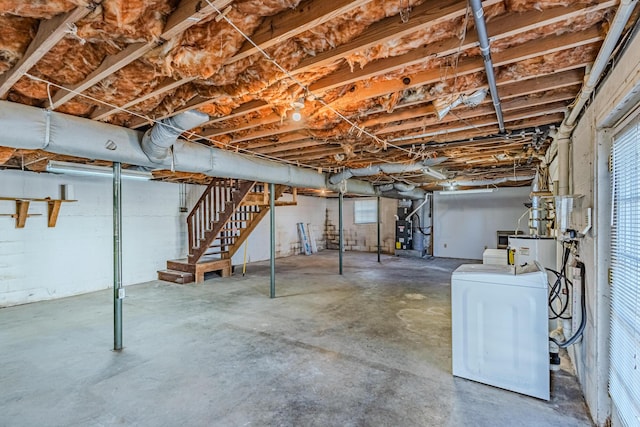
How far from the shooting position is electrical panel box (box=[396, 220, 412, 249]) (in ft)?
31.0

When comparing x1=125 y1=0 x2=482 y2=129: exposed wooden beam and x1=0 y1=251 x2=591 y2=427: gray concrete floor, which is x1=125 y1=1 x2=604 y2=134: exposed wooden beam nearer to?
x1=125 y1=0 x2=482 y2=129: exposed wooden beam

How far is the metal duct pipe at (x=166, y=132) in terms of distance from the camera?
254 cm

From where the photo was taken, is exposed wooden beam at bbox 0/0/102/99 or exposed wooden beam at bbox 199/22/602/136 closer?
exposed wooden beam at bbox 0/0/102/99

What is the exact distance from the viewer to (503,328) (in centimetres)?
232

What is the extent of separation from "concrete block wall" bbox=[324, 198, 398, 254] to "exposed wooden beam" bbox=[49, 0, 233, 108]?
31.0ft

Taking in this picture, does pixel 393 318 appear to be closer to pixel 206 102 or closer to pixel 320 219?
pixel 206 102

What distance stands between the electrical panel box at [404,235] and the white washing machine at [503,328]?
22.9 ft

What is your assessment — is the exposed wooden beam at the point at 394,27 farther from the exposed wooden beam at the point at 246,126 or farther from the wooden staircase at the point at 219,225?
the wooden staircase at the point at 219,225

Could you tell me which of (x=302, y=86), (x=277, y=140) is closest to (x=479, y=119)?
(x=302, y=86)

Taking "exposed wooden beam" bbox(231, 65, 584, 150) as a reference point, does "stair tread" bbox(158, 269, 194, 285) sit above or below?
below

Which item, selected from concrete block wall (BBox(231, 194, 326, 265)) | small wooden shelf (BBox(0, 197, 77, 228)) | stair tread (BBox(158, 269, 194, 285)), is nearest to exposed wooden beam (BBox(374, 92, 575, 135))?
stair tread (BBox(158, 269, 194, 285))

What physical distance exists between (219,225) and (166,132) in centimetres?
337

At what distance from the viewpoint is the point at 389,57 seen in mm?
1900

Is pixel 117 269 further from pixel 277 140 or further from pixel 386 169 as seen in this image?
pixel 386 169
